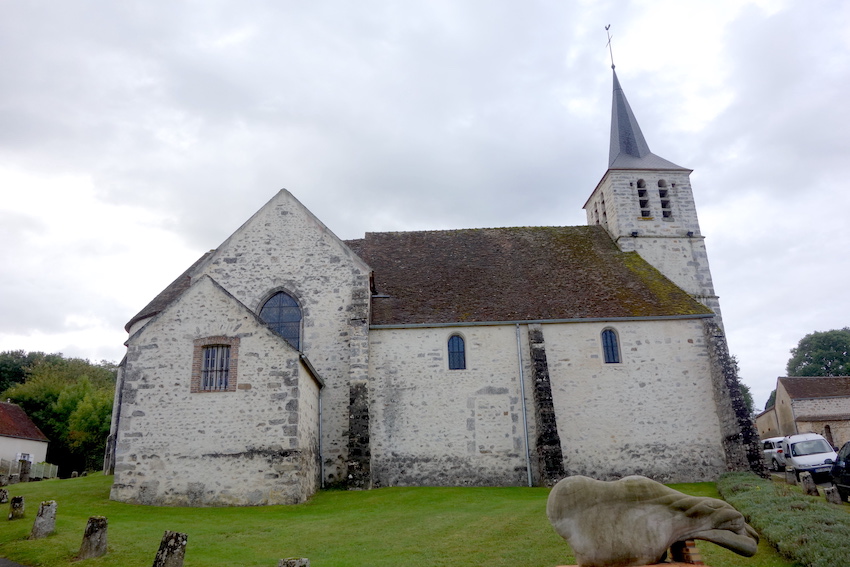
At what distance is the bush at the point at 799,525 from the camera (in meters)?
8.45

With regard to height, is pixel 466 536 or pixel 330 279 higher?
pixel 330 279

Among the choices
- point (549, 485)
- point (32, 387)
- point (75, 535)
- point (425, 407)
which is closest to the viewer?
point (75, 535)

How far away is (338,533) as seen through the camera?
11.7 m

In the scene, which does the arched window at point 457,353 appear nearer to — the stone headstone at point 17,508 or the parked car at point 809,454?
the parked car at point 809,454

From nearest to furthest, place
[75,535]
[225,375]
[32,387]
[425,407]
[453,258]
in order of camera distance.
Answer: [75,535] < [225,375] < [425,407] < [453,258] < [32,387]

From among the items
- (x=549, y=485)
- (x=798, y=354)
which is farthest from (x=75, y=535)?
(x=798, y=354)

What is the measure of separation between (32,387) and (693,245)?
44.9m

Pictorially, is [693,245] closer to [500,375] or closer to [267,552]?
[500,375]

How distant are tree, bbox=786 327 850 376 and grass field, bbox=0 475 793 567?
51.0 metres

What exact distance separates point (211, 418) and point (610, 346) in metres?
13.2

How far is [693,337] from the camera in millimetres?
20641

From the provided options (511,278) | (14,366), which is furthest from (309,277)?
(14,366)

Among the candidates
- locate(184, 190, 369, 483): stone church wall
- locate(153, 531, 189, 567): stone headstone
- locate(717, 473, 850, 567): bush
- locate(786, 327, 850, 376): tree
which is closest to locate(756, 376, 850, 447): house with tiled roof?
locate(786, 327, 850, 376): tree

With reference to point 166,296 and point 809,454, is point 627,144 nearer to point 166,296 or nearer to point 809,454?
point 809,454
